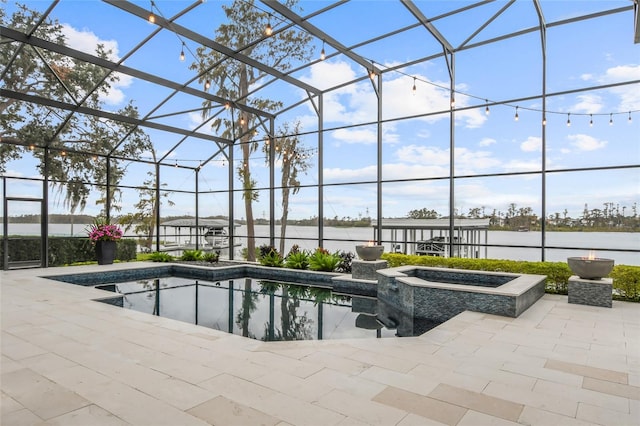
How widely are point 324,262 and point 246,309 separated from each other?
3384mm

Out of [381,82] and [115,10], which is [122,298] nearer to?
[115,10]

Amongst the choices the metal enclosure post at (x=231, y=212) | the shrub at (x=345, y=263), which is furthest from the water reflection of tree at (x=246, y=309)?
the metal enclosure post at (x=231, y=212)

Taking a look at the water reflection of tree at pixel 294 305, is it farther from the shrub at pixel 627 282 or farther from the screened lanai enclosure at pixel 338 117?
the shrub at pixel 627 282

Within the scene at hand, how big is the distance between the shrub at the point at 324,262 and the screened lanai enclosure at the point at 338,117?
90cm

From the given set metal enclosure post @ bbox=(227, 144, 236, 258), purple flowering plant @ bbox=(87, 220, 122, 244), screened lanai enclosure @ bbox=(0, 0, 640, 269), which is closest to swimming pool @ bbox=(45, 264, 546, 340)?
purple flowering plant @ bbox=(87, 220, 122, 244)

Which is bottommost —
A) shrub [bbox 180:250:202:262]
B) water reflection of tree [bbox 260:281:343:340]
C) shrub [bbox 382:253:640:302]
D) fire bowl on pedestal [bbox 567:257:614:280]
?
water reflection of tree [bbox 260:281:343:340]

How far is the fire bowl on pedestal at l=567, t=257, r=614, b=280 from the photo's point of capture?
19.5 feet

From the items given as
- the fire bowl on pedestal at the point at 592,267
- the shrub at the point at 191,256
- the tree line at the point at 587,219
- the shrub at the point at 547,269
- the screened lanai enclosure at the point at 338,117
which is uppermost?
the screened lanai enclosure at the point at 338,117

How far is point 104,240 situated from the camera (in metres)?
10.9

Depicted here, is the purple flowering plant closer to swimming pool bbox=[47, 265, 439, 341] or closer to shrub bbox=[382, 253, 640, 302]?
swimming pool bbox=[47, 265, 439, 341]

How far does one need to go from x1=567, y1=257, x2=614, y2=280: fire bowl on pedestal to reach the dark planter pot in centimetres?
1135

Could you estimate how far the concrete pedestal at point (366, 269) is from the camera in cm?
836

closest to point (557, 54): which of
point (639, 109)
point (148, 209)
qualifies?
point (639, 109)

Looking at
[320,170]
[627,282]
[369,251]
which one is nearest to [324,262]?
[369,251]
